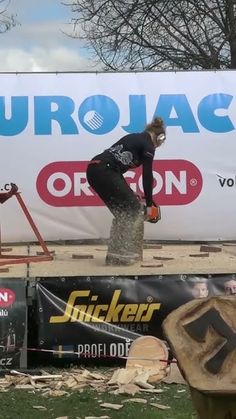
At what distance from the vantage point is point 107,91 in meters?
9.26

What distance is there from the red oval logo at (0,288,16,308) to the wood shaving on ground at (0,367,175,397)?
0.51 meters

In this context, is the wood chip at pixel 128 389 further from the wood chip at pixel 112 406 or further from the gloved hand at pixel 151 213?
the gloved hand at pixel 151 213

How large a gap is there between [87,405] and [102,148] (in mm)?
4484

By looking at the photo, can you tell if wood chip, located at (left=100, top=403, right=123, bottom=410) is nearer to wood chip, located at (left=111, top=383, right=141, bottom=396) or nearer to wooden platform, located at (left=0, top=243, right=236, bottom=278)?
wood chip, located at (left=111, top=383, right=141, bottom=396)

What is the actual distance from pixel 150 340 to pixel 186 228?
336 centimetres

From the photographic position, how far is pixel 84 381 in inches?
223

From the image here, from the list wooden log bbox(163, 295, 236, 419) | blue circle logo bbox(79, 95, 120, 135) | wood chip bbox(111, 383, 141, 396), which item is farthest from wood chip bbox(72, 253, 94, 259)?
wooden log bbox(163, 295, 236, 419)

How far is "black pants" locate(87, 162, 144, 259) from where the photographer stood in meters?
7.71

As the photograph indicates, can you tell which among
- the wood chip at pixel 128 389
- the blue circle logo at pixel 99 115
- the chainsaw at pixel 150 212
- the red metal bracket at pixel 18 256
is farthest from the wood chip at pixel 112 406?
the blue circle logo at pixel 99 115

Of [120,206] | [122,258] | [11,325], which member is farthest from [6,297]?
[120,206]

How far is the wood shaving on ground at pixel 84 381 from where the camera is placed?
543 centimetres

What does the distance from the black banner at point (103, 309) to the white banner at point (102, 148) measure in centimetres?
304

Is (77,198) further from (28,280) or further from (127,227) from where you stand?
(28,280)

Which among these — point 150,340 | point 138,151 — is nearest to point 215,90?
point 138,151
